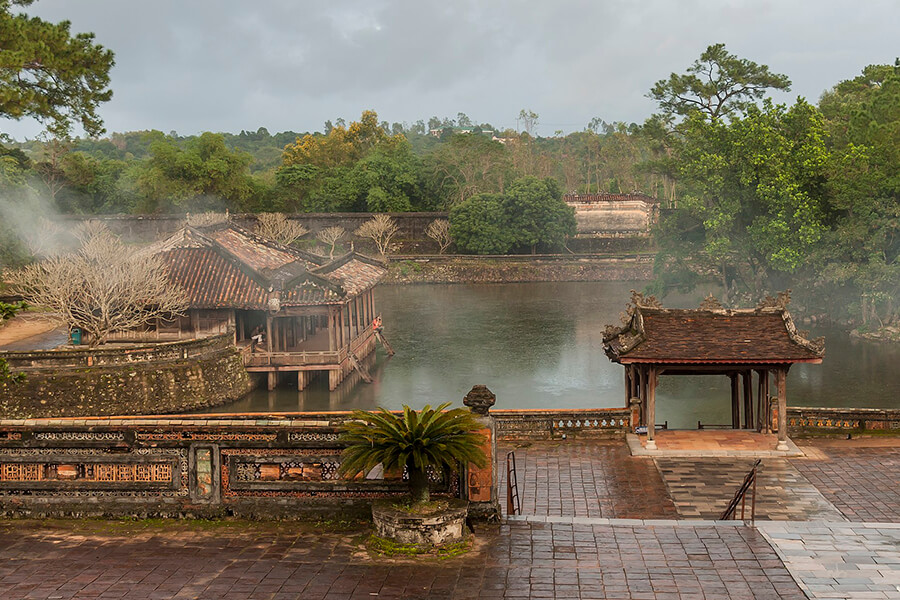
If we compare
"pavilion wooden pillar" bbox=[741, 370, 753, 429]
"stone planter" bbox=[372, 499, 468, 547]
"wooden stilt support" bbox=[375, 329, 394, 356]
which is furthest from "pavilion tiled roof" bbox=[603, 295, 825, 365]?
"wooden stilt support" bbox=[375, 329, 394, 356]

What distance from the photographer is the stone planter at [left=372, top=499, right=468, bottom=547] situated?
38.1 ft

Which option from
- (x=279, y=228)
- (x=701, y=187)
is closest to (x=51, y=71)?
(x=701, y=187)

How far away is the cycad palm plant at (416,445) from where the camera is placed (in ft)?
38.8

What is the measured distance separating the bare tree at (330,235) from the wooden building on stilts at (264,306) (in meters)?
38.1

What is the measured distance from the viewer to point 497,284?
7588 centimetres

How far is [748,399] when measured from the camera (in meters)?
23.0

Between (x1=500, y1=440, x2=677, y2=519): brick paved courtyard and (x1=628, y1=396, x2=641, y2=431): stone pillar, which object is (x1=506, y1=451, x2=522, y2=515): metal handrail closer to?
(x1=500, y1=440, x2=677, y2=519): brick paved courtyard

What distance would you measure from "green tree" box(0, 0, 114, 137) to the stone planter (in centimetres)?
1957

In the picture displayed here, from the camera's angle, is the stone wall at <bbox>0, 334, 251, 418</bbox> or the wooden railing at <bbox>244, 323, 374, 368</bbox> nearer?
the stone wall at <bbox>0, 334, 251, 418</bbox>

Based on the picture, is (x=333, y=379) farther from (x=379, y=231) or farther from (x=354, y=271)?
(x=379, y=231)

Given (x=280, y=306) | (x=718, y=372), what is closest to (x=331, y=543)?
(x=718, y=372)

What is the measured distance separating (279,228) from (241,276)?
41395mm

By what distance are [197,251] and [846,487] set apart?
96.2 feet

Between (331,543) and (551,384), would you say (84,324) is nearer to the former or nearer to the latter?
(551,384)
